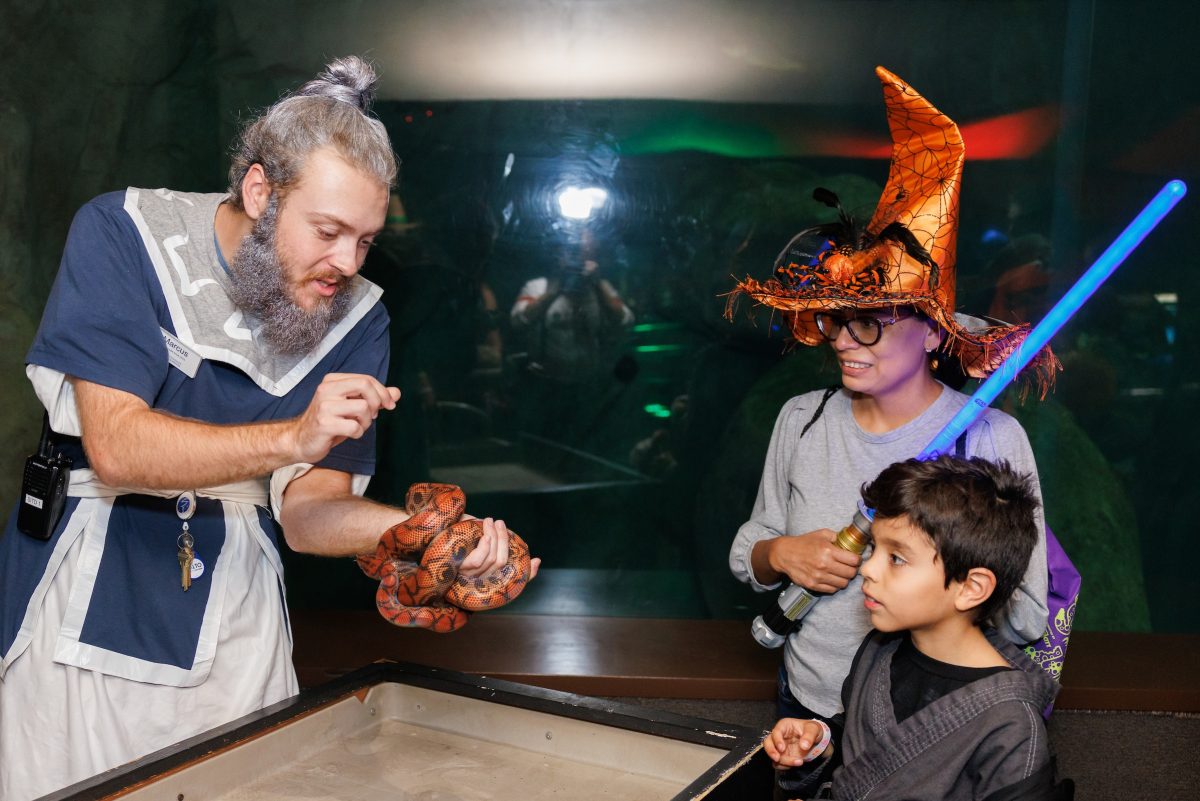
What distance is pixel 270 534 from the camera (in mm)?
2068

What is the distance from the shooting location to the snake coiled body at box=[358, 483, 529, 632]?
5.36 feet

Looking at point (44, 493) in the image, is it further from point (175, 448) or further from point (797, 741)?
point (797, 741)

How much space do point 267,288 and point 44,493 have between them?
1.63 ft

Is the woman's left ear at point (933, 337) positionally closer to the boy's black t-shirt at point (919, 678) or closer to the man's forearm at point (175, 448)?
the boy's black t-shirt at point (919, 678)

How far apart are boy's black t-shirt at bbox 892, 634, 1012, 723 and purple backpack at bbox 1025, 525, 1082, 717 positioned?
466 millimetres

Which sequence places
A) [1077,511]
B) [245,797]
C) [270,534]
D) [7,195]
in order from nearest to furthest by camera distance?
[245,797], [270,534], [7,195], [1077,511]

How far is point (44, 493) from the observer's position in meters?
1.81

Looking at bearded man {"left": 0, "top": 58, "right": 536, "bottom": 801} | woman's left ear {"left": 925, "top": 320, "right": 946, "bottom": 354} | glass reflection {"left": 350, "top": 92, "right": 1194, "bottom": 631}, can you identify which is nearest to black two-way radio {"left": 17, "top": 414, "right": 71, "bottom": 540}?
bearded man {"left": 0, "top": 58, "right": 536, "bottom": 801}

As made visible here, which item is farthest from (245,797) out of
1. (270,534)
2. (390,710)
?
(270,534)

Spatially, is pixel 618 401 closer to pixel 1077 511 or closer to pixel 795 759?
pixel 1077 511

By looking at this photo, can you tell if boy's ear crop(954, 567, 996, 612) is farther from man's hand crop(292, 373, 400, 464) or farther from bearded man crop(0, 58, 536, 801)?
man's hand crop(292, 373, 400, 464)

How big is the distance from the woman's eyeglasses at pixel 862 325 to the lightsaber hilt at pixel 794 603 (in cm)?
36

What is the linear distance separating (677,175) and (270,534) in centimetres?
283

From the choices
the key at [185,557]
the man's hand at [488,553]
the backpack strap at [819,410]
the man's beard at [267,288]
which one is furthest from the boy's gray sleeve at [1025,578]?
the key at [185,557]
